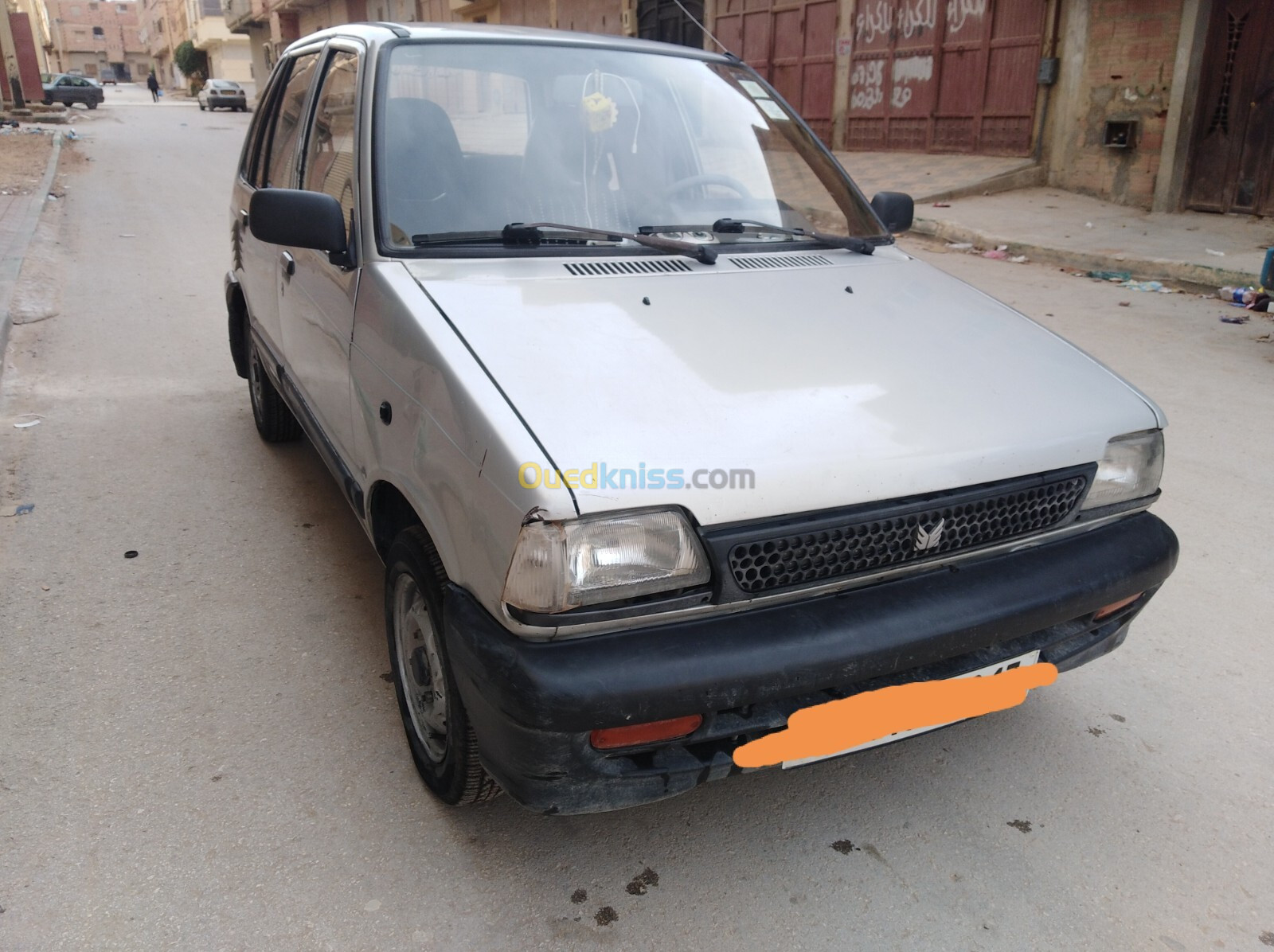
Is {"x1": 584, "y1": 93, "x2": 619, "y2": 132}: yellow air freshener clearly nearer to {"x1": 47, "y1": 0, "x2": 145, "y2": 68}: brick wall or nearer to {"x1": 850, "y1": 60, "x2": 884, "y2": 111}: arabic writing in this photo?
{"x1": 850, "y1": 60, "x2": 884, "y2": 111}: arabic writing

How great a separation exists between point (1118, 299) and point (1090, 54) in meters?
5.42

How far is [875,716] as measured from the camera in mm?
1997

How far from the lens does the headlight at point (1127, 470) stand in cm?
229

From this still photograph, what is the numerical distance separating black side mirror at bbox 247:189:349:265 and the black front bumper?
113cm

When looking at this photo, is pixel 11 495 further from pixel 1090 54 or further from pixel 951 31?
pixel 951 31

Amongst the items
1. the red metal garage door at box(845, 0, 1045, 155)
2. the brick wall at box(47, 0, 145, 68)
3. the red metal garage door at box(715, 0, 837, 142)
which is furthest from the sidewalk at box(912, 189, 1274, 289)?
the brick wall at box(47, 0, 145, 68)

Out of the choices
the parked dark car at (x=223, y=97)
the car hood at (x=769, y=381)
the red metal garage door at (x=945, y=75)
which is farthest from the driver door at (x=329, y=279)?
the parked dark car at (x=223, y=97)

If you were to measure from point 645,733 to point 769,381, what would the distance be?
799 mm

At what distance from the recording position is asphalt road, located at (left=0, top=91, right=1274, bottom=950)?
80.7 inches

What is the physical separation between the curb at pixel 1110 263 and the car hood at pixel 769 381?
7.12m

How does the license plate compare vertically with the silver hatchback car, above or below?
below

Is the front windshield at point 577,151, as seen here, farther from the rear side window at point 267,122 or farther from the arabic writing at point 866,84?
the arabic writing at point 866,84

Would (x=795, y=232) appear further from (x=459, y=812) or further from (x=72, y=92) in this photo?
(x=72, y=92)

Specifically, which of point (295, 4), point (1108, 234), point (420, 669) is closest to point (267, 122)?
point (420, 669)
